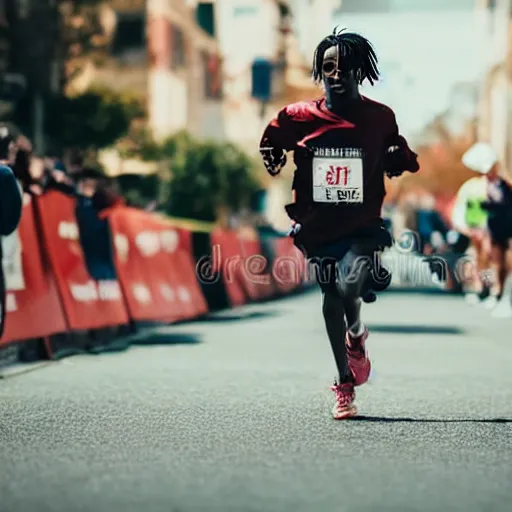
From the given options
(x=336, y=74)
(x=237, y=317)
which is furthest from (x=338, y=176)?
(x=237, y=317)

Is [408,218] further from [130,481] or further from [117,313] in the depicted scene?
[130,481]

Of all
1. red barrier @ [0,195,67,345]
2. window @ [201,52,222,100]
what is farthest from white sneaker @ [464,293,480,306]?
window @ [201,52,222,100]

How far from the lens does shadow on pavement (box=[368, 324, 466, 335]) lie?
51.5 feet

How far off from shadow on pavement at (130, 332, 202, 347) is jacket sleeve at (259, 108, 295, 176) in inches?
209

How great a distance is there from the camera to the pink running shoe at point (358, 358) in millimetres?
8250

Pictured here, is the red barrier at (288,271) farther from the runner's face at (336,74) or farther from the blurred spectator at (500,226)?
the runner's face at (336,74)

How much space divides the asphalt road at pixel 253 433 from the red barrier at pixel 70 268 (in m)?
0.50

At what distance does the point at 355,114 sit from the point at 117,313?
630 cm

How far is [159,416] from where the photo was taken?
8.02 metres

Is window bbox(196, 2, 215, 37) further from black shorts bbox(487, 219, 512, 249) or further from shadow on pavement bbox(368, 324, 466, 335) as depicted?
shadow on pavement bbox(368, 324, 466, 335)

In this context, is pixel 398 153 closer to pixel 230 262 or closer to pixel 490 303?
pixel 490 303

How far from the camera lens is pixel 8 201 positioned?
33.7 ft

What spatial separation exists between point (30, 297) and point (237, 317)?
7340 mm

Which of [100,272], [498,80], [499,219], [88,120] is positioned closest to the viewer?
[100,272]
